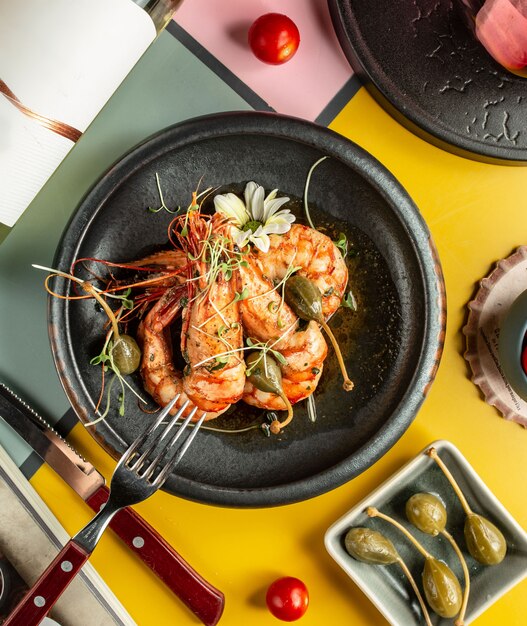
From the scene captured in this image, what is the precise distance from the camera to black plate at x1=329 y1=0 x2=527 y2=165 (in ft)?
4.52

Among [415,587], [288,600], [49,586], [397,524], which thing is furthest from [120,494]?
[415,587]

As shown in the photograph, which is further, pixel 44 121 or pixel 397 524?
pixel 397 524

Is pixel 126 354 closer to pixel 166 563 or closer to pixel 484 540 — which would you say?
pixel 166 563

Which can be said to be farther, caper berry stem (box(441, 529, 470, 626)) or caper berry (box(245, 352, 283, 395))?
caper berry stem (box(441, 529, 470, 626))

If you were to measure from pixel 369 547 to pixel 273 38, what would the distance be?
109cm

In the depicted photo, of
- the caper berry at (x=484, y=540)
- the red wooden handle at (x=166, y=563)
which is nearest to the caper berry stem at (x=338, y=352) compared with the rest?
the caper berry at (x=484, y=540)

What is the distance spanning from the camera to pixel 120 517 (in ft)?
4.66

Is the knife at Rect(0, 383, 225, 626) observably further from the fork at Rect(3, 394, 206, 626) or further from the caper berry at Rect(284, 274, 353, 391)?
the caper berry at Rect(284, 274, 353, 391)

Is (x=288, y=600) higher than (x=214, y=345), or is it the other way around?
(x=214, y=345)

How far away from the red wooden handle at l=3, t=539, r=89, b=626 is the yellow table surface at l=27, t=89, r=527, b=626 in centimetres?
23

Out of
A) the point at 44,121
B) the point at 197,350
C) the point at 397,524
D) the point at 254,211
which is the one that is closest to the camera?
the point at 44,121

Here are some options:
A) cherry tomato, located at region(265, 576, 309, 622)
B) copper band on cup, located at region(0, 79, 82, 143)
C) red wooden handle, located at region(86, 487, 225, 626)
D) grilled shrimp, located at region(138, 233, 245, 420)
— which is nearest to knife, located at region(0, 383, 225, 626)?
red wooden handle, located at region(86, 487, 225, 626)

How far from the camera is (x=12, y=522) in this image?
1.44 metres

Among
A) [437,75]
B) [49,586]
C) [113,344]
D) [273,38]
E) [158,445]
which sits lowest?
[49,586]
